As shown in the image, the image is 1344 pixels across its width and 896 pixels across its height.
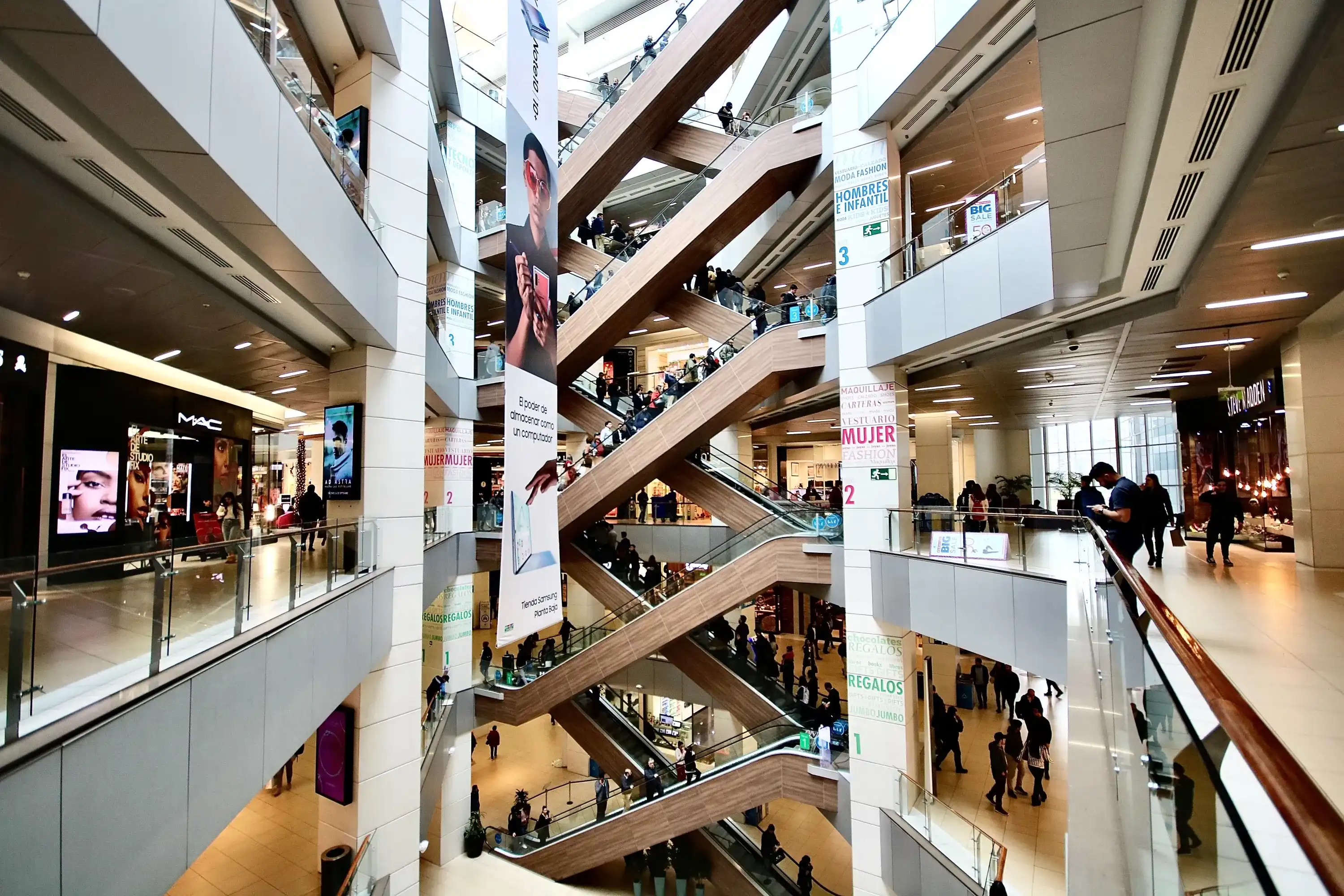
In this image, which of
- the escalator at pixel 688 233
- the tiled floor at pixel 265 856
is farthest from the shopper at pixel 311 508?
the escalator at pixel 688 233

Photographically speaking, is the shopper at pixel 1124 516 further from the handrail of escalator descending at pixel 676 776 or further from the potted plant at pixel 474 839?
the potted plant at pixel 474 839

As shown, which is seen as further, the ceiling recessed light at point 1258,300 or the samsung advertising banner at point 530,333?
the samsung advertising banner at point 530,333

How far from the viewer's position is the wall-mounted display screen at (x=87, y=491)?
7188 millimetres

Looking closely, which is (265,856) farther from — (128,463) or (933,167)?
(933,167)

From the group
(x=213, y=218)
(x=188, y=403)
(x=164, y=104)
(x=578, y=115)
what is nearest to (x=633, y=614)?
(x=188, y=403)

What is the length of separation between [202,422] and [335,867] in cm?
701

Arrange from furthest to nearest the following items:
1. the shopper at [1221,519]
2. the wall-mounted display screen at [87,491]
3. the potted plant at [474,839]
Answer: the potted plant at [474,839], the shopper at [1221,519], the wall-mounted display screen at [87,491]

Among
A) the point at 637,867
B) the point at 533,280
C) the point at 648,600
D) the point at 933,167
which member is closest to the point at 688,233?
the point at 933,167

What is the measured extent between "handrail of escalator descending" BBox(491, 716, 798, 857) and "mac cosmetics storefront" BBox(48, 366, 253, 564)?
9.92 metres

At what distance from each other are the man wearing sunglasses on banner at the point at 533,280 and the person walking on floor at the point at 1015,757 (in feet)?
35.5

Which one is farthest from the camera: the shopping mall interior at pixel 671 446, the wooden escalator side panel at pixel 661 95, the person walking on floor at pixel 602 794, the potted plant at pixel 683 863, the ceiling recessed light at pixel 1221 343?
the person walking on floor at pixel 602 794

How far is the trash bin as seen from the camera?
8125 mm

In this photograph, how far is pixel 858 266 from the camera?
11094 millimetres

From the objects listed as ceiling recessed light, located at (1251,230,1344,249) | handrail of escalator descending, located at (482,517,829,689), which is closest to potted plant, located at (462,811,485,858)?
handrail of escalator descending, located at (482,517,829,689)
